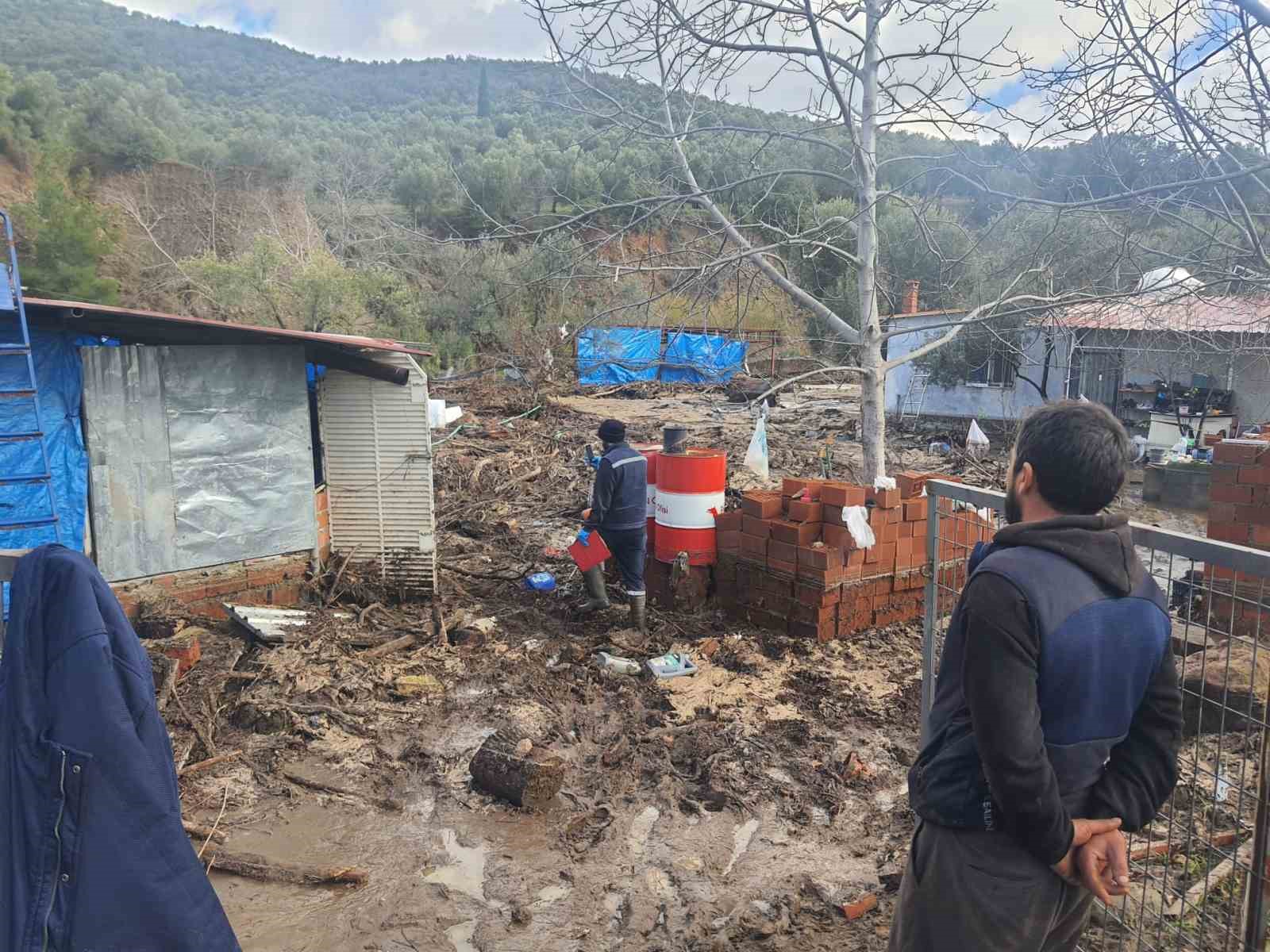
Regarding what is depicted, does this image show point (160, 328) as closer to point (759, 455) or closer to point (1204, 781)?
point (759, 455)

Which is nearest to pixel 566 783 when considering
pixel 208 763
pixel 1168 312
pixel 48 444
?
pixel 208 763

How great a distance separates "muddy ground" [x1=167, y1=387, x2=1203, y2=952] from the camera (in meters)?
3.68

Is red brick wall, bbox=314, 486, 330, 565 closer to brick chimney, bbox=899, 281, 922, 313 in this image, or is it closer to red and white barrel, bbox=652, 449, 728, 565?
red and white barrel, bbox=652, 449, 728, 565

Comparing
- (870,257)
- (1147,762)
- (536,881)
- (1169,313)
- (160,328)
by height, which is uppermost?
(870,257)

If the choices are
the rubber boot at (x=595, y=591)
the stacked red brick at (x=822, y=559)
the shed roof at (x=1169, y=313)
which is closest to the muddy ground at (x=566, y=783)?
the rubber boot at (x=595, y=591)

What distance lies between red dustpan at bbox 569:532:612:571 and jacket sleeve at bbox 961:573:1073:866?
5.84 m

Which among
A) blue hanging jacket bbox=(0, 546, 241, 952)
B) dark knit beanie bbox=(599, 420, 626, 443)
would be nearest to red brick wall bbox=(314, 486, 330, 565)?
dark knit beanie bbox=(599, 420, 626, 443)

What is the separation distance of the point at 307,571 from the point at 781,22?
614cm

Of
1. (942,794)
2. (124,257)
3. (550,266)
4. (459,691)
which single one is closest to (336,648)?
(459,691)

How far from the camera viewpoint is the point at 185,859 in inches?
75.1

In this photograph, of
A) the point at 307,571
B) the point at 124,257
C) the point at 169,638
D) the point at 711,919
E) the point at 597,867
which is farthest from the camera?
the point at 124,257

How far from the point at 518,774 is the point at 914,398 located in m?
22.1

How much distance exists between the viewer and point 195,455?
7082 millimetres

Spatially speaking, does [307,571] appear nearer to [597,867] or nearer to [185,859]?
[597,867]
